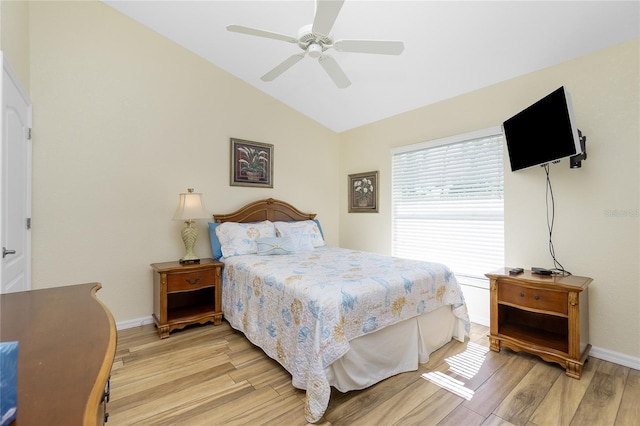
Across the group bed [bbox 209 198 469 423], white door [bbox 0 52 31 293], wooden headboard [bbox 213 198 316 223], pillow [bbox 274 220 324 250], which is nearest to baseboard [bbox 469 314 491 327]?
bed [bbox 209 198 469 423]

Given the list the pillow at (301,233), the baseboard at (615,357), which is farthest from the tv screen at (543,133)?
the pillow at (301,233)

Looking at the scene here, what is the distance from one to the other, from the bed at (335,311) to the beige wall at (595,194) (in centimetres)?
101

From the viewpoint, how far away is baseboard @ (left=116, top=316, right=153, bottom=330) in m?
3.02

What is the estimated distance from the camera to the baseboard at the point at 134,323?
3.02 m

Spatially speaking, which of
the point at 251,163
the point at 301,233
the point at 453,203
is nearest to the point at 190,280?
the point at 301,233

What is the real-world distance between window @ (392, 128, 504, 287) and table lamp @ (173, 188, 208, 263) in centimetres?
251

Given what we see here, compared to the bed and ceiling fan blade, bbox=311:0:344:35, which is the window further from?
ceiling fan blade, bbox=311:0:344:35

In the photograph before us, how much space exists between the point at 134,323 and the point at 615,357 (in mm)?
4401

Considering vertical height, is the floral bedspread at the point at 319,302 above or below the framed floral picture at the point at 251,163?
below

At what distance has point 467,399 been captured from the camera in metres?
1.91

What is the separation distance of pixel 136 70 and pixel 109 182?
1223mm

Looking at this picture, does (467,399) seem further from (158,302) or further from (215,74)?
(215,74)

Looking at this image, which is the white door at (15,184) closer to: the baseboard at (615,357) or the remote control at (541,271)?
the remote control at (541,271)

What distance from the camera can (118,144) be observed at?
3006 mm
